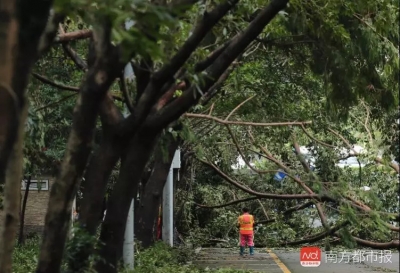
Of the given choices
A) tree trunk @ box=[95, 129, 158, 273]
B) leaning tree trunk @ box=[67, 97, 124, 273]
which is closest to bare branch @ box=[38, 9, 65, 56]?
leaning tree trunk @ box=[67, 97, 124, 273]

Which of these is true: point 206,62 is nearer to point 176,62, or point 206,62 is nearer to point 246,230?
point 176,62

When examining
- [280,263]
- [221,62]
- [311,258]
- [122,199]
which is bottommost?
[280,263]

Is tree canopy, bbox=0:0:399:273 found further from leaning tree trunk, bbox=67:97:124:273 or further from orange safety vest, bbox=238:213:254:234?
orange safety vest, bbox=238:213:254:234

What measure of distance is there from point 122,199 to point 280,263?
31.9 ft

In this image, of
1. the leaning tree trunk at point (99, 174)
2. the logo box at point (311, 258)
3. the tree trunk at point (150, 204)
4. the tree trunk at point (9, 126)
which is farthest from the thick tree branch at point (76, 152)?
the logo box at point (311, 258)

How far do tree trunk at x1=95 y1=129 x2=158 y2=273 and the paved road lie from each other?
7556 mm

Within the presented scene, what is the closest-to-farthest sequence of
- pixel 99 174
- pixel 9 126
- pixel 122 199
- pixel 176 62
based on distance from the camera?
pixel 9 126 < pixel 176 62 < pixel 99 174 < pixel 122 199

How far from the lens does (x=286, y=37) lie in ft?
34.0

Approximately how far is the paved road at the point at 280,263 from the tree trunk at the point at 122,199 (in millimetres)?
7556

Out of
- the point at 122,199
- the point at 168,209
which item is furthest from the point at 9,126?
the point at 168,209

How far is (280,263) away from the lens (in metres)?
17.1

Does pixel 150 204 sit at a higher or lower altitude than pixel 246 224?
higher

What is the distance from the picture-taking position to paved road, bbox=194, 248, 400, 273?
1536 cm

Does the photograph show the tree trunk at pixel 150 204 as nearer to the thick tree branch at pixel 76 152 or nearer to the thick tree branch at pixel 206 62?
the thick tree branch at pixel 206 62
